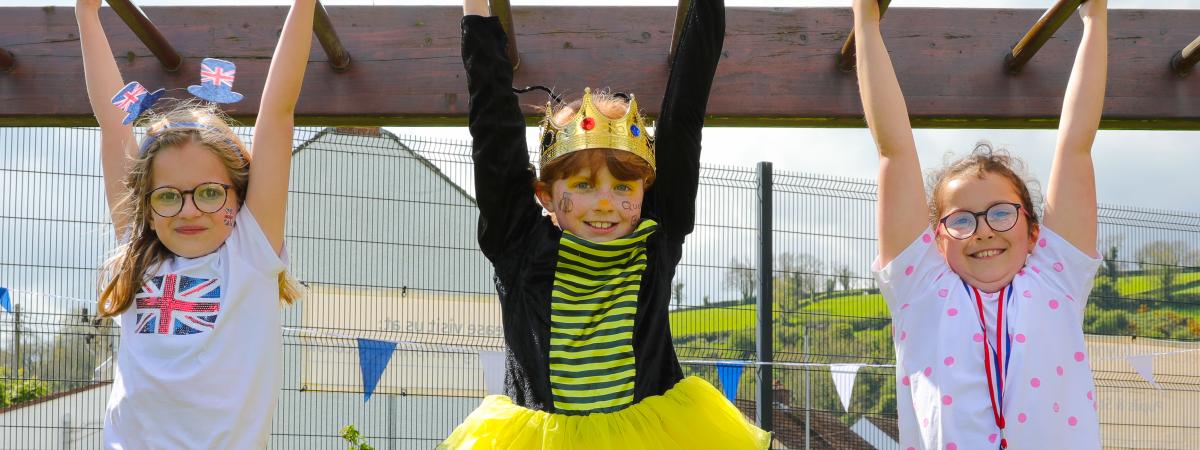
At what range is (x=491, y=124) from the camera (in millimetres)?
2572

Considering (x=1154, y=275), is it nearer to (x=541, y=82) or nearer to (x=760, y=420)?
(x=760, y=420)

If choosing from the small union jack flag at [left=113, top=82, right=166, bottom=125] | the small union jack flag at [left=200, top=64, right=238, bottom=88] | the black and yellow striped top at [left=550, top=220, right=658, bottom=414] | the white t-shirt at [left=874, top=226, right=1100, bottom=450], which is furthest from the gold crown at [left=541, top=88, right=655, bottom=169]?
the small union jack flag at [left=113, top=82, right=166, bottom=125]

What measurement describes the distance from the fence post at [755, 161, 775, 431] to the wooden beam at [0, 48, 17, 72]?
4663 millimetres

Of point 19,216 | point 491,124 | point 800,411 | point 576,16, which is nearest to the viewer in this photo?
point 491,124

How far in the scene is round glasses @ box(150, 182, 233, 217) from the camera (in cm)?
→ 271

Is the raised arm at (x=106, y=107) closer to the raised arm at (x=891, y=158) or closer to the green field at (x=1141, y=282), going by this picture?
the raised arm at (x=891, y=158)

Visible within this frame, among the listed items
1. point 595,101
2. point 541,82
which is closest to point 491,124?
point 595,101

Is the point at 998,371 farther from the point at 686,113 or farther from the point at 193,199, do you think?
the point at 193,199

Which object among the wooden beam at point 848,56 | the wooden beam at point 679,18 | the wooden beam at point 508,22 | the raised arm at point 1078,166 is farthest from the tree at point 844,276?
the raised arm at point 1078,166

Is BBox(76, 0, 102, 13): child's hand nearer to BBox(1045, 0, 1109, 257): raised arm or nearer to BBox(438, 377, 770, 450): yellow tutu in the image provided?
BBox(438, 377, 770, 450): yellow tutu

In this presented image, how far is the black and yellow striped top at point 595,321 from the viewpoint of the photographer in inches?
99.3

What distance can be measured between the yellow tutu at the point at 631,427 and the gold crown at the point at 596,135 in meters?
0.57

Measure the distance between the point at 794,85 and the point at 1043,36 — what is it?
2.48 ft

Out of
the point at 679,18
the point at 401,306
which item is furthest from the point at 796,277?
the point at 679,18
